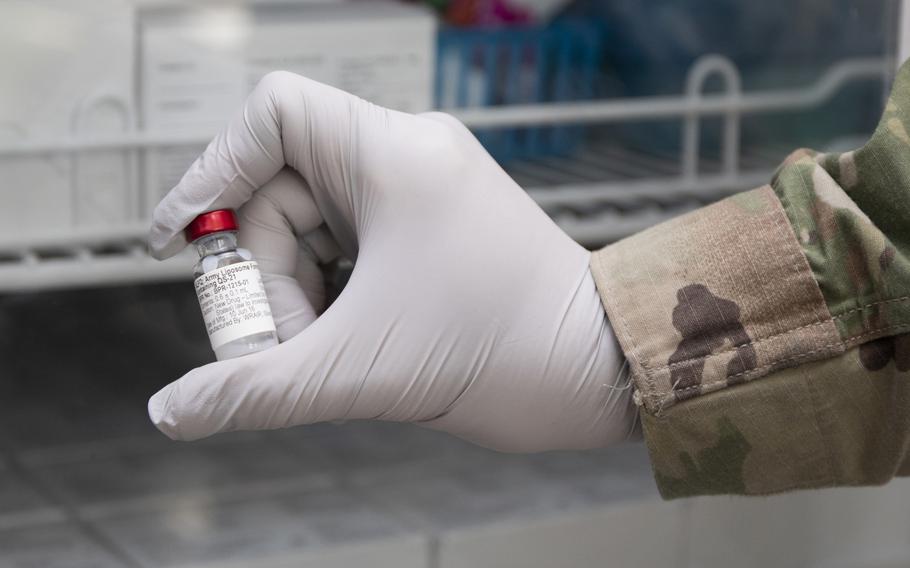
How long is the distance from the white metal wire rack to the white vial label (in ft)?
1.45

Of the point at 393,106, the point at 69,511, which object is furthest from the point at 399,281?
the point at 69,511

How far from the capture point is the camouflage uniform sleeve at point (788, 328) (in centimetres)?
79

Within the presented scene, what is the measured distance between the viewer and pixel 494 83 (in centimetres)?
150

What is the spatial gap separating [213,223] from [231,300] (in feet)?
0.23

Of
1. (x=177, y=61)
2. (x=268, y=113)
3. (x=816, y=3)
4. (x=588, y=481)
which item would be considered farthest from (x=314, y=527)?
(x=816, y=3)

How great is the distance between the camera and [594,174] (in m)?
1.55

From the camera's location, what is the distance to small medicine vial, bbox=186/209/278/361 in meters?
0.76

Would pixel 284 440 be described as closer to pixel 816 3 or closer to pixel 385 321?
pixel 385 321

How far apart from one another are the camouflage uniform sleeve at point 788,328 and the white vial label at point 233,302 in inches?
9.7

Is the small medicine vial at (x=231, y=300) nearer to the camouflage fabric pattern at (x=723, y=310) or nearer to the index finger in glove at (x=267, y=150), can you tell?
the index finger in glove at (x=267, y=150)

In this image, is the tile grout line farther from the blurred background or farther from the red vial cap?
the red vial cap

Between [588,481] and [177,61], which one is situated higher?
[177,61]

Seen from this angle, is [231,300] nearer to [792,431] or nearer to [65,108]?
[792,431]

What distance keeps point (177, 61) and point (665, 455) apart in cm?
68
